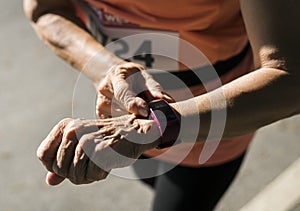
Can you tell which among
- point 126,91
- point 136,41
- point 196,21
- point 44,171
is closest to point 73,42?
point 136,41

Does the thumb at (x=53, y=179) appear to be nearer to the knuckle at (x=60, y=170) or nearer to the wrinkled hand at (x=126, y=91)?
the knuckle at (x=60, y=170)

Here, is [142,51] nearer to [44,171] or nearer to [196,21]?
[196,21]

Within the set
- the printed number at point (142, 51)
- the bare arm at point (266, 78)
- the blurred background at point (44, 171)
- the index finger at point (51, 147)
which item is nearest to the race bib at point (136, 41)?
the printed number at point (142, 51)

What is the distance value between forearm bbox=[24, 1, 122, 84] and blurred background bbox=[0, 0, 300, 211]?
1147 millimetres

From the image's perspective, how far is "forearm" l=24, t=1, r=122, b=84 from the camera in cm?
162

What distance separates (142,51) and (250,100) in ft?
1.79

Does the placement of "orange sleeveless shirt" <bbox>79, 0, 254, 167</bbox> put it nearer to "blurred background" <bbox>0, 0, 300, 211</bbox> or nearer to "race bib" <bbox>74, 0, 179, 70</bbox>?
"race bib" <bbox>74, 0, 179, 70</bbox>

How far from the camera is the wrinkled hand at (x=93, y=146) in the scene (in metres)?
1.14

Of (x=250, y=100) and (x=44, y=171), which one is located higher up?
(x=250, y=100)

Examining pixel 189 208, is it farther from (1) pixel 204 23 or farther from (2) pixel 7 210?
(2) pixel 7 210

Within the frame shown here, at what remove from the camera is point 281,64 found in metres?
1.22

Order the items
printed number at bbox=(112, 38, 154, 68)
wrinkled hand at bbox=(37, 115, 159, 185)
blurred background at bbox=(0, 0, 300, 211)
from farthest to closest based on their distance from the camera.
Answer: blurred background at bbox=(0, 0, 300, 211) → printed number at bbox=(112, 38, 154, 68) → wrinkled hand at bbox=(37, 115, 159, 185)

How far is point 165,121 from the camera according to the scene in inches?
46.9

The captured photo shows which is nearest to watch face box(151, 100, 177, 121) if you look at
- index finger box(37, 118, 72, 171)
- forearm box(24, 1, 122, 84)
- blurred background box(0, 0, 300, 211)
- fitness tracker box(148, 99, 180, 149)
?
fitness tracker box(148, 99, 180, 149)
